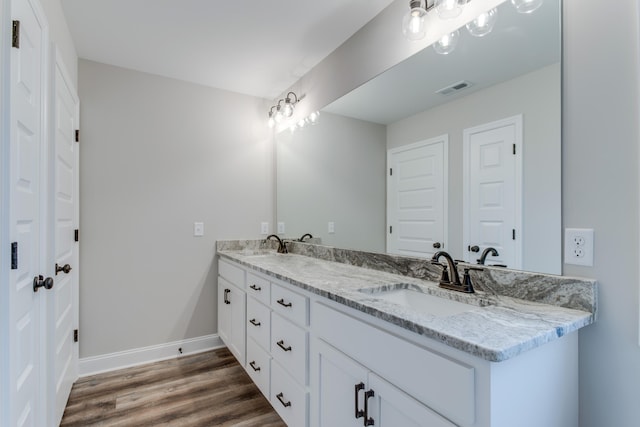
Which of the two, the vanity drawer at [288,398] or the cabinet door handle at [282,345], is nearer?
the vanity drawer at [288,398]

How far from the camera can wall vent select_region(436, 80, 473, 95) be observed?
1433 millimetres

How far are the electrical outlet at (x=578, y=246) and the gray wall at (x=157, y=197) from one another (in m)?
2.47

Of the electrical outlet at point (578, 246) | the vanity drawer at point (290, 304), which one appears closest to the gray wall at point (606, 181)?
the electrical outlet at point (578, 246)

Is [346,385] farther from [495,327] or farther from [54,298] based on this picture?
[54,298]

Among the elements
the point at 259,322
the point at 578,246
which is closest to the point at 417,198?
the point at 578,246

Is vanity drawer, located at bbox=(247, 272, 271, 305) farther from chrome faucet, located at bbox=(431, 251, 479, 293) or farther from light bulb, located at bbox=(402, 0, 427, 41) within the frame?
light bulb, located at bbox=(402, 0, 427, 41)

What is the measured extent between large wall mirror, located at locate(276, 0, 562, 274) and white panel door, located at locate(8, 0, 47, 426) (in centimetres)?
164

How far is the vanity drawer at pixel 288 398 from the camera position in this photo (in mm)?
1484

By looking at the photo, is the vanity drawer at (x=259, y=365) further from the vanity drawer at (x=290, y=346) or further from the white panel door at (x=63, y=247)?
the white panel door at (x=63, y=247)

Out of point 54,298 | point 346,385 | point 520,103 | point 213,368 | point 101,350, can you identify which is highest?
point 520,103

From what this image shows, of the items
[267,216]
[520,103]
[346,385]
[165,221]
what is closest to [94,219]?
[165,221]

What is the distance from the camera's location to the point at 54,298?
1.65 m

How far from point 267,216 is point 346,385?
2.12 metres

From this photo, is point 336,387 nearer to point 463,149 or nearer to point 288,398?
point 288,398
